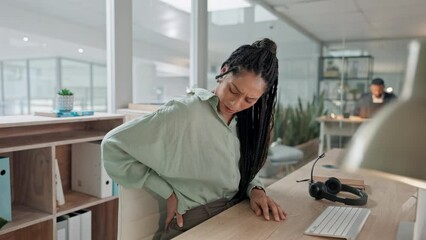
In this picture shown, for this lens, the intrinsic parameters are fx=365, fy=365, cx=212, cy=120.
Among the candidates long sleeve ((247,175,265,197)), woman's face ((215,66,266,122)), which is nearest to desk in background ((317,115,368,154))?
long sleeve ((247,175,265,197))

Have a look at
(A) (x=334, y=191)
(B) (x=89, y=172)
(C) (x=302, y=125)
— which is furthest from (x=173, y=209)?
(C) (x=302, y=125)

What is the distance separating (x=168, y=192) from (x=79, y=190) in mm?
1170

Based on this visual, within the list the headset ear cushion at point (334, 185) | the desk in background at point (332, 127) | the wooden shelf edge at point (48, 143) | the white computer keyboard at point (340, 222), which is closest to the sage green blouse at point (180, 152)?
the white computer keyboard at point (340, 222)

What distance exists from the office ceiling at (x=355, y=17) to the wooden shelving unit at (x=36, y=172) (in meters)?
2.69

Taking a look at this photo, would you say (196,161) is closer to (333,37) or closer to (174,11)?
(174,11)

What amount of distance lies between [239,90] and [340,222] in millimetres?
550

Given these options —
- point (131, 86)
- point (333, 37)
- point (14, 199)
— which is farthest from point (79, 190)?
point (333, 37)

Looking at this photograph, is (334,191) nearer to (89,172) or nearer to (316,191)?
(316,191)

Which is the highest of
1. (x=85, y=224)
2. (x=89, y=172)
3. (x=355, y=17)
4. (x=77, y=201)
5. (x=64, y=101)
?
(x=355, y=17)

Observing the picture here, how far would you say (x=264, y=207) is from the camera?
4.22ft

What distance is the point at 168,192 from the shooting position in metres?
1.24

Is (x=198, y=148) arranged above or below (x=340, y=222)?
above

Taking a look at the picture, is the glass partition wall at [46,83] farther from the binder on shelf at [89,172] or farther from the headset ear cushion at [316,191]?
the headset ear cushion at [316,191]

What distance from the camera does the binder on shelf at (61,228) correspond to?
188 cm
